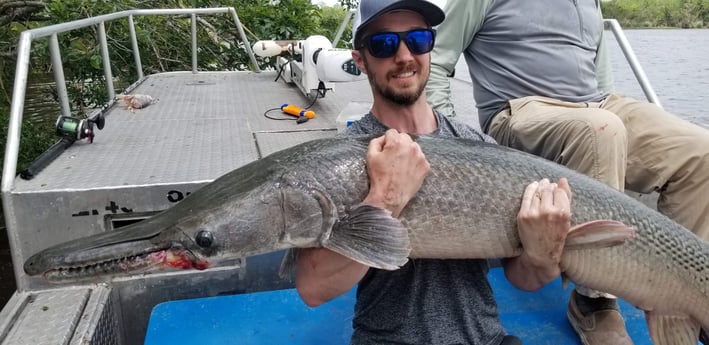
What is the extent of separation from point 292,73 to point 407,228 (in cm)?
494

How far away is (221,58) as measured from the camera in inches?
432

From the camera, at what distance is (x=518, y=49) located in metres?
3.33

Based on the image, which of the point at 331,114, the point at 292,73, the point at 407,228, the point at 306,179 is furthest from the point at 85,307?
the point at 292,73

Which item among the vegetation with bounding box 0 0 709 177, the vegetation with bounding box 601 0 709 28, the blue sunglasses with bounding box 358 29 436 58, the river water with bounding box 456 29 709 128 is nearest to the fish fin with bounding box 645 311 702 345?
the blue sunglasses with bounding box 358 29 436 58

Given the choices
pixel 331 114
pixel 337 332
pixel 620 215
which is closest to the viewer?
pixel 620 215

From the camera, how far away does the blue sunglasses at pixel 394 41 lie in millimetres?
2080

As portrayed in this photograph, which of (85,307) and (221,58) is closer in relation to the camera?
(85,307)

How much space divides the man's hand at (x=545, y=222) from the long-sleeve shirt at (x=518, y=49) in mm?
1340

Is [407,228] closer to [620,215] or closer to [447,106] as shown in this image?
[620,215]

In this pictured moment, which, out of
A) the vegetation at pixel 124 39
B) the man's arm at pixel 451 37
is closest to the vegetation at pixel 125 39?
the vegetation at pixel 124 39

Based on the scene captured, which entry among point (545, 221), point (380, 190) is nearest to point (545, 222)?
point (545, 221)

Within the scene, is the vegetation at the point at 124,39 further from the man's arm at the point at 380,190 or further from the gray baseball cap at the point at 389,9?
the man's arm at the point at 380,190

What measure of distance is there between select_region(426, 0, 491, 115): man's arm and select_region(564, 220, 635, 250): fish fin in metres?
1.41

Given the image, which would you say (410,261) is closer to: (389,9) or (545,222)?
(545,222)
